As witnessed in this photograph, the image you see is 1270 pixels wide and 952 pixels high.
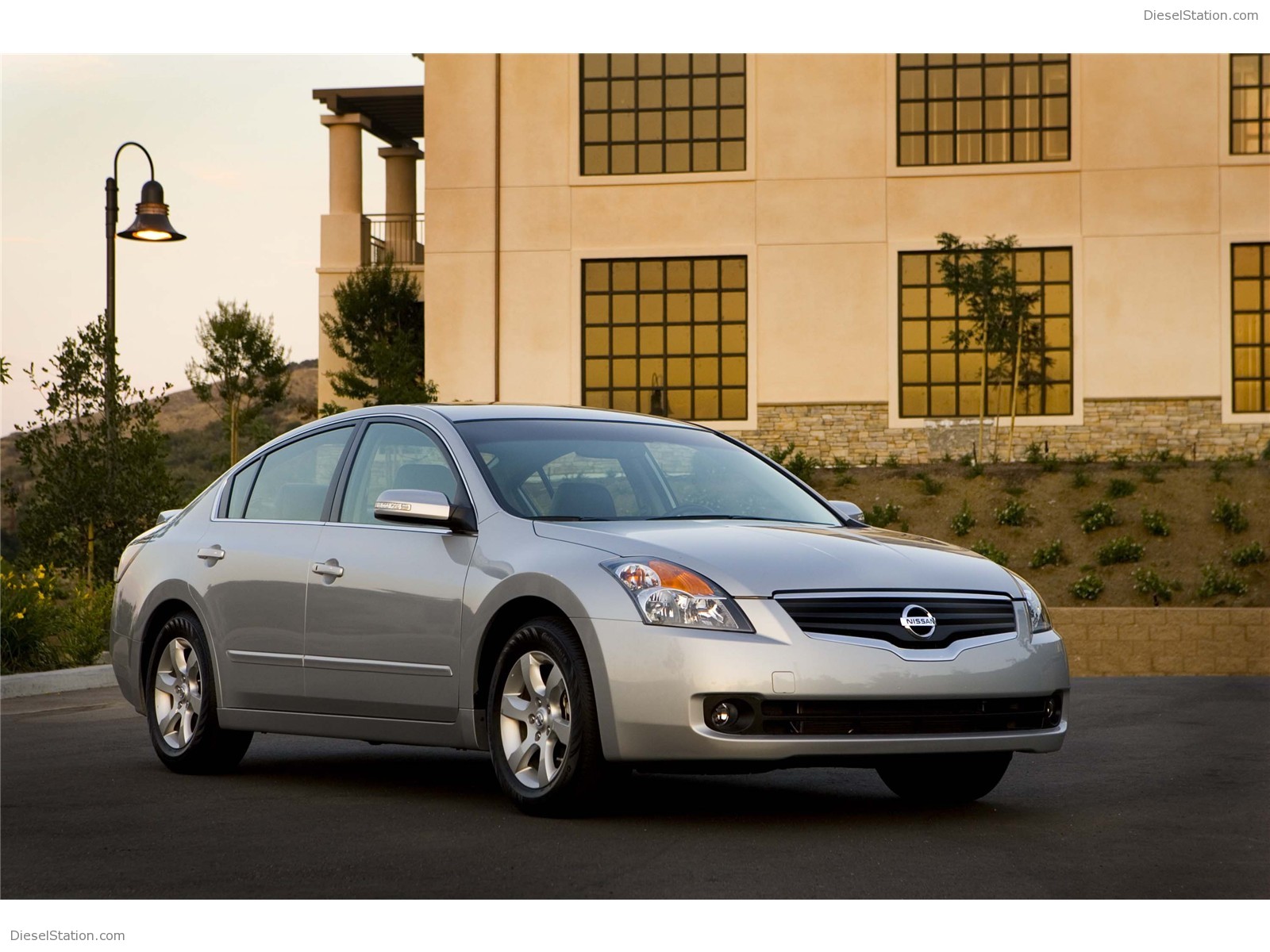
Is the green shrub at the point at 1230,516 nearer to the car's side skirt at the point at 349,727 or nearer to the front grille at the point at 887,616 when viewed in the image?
the front grille at the point at 887,616

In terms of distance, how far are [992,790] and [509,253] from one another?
73.3ft

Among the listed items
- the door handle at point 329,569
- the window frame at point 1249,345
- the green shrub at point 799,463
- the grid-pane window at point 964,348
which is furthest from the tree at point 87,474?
the window frame at point 1249,345

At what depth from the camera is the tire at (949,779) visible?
7.72 m

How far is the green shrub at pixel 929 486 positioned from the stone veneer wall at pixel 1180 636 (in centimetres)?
606

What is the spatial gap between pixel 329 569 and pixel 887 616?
2613 mm

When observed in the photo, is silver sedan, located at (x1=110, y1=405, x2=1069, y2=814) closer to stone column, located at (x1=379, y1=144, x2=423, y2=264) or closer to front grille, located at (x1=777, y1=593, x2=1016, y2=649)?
front grille, located at (x1=777, y1=593, x2=1016, y2=649)

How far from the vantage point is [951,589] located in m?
7.05

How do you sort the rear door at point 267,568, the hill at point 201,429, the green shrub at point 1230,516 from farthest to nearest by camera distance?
the hill at point 201,429
the green shrub at point 1230,516
the rear door at point 267,568

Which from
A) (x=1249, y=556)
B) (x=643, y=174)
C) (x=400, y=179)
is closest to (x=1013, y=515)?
(x=1249, y=556)

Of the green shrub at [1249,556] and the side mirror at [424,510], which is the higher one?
the side mirror at [424,510]

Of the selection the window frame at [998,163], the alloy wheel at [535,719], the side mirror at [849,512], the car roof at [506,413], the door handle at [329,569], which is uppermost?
the window frame at [998,163]

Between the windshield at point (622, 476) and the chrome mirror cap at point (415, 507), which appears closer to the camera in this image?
the chrome mirror cap at point (415, 507)

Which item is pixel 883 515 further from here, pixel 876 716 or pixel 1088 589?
pixel 876 716

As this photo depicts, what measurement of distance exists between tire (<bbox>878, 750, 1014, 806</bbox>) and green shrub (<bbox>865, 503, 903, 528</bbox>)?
13.9 meters
